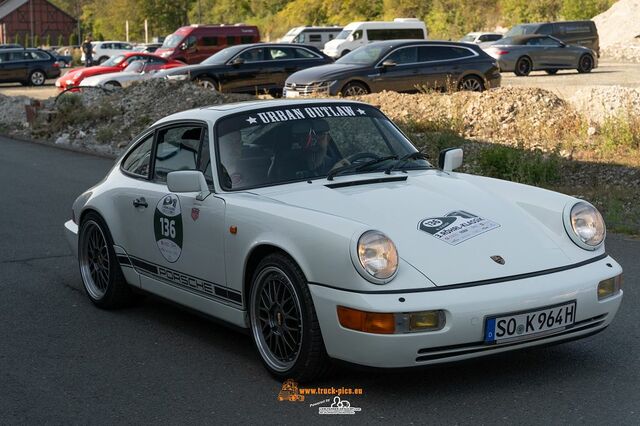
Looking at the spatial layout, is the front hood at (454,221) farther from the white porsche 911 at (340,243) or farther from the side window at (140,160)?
the side window at (140,160)

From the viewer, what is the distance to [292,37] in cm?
5347

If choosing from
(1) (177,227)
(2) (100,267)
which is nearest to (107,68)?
(2) (100,267)

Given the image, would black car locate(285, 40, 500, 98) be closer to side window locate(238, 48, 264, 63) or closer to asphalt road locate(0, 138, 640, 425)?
side window locate(238, 48, 264, 63)

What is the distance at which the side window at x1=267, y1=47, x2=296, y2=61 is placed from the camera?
2772 centimetres

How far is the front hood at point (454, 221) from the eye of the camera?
502 cm

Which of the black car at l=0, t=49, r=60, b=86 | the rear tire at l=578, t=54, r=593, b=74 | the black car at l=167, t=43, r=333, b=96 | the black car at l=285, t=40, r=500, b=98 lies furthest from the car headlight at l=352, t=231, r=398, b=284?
the black car at l=0, t=49, r=60, b=86

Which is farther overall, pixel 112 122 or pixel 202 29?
pixel 202 29

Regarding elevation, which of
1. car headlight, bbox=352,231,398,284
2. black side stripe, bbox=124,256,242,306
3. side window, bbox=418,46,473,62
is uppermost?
car headlight, bbox=352,231,398,284

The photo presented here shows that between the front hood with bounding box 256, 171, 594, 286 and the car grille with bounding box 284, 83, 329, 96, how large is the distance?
16104 mm

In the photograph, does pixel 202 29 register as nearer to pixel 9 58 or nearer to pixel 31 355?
pixel 9 58

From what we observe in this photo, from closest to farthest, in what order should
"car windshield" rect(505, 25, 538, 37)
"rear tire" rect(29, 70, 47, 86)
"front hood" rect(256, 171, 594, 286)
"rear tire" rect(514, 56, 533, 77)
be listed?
1. "front hood" rect(256, 171, 594, 286)
2. "rear tire" rect(514, 56, 533, 77)
3. "car windshield" rect(505, 25, 538, 37)
4. "rear tire" rect(29, 70, 47, 86)

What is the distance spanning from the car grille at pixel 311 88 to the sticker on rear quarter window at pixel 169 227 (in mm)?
15584

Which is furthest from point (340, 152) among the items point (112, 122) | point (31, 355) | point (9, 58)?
point (9, 58)

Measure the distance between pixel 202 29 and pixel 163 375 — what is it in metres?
37.7
